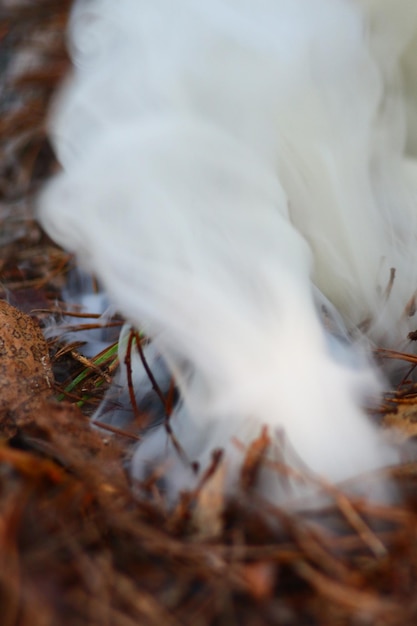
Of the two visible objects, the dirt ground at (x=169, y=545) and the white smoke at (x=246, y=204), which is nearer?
the dirt ground at (x=169, y=545)

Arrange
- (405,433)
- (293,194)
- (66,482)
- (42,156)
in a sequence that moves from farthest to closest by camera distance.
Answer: (42,156), (293,194), (405,433), (66,482)

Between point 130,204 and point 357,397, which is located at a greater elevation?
point 130,204

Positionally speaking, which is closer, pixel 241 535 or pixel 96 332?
pixel 241 535

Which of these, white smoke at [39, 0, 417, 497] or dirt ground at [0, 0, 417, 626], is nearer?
dirt ground at [0, 0, 417, 626]

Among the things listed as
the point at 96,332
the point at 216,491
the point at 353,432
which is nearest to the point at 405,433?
the point at 353,432

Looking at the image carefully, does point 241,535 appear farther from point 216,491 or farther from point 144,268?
point 144,268
